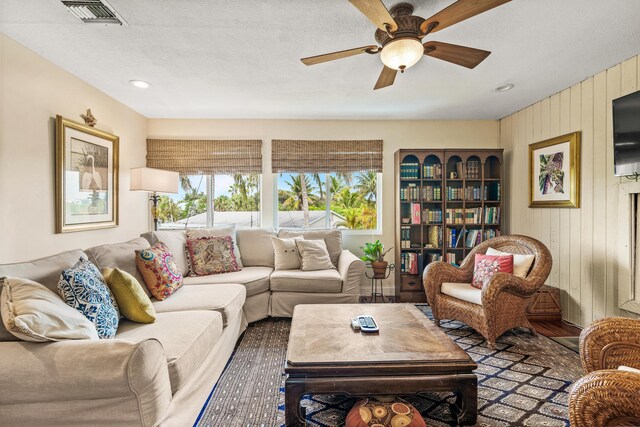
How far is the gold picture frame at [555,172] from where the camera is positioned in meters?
3.09

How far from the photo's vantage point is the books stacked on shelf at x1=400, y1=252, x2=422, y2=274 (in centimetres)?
400

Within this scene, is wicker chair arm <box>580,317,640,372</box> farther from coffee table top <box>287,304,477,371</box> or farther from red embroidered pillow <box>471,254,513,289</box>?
red embroidered pillow <box>471,254,513,289</box>

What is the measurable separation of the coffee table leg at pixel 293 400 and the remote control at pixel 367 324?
543 millimetres

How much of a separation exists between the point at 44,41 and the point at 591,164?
15.4ft

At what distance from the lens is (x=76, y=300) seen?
1.63m

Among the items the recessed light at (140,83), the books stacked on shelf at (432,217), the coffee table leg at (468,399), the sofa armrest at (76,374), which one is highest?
the recessed light at (140,83)

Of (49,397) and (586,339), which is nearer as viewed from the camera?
(49,397)

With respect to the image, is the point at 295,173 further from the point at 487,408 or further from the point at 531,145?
the point at 487,408

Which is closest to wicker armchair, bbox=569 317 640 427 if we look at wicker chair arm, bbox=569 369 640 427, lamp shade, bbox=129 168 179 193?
wicker chair arm, bbox=569 369 640 427

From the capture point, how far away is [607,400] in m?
1.03

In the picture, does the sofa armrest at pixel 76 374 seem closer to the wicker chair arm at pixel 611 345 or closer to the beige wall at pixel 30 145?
the beige wall at pixel 30 145

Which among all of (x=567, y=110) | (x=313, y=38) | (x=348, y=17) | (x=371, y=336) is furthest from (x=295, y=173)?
(x=567, y=110)

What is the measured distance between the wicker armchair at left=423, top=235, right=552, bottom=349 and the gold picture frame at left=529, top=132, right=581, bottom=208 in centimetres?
72

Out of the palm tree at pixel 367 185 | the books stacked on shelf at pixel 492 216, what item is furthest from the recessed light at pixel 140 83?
the books stacked on shelf at pixel 492 216
